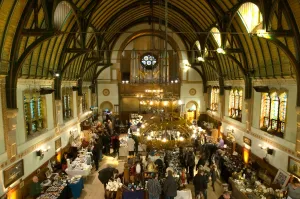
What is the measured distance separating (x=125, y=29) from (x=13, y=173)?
15353 mm

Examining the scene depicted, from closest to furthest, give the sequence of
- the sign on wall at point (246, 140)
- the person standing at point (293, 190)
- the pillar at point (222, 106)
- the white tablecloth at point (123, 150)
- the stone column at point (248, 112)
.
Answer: the person standing at point (293, 190) → the stone column at point (248, 112) → the sign on wall at point (246, 140) → the white tablecloth at point (123, 150) → the pillar at point (222, 106)

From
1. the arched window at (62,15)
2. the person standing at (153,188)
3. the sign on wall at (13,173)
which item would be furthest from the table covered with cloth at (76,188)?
the arched window at (62,15)

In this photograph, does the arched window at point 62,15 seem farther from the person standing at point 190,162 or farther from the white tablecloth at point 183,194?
the white tablecloth at point 183,194

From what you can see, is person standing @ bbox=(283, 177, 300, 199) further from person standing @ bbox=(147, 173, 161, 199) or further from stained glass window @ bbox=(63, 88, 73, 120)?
stained glass window @ bbox=(63, 88, 73, 120)

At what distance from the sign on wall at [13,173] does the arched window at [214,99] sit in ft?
44.3

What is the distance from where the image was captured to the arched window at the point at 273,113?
9.39 metres

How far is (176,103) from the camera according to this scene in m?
20.8

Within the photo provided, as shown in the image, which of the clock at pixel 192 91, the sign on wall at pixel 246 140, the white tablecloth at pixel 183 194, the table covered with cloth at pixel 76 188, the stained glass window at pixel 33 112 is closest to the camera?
the white tablecloth at pixel 183 194

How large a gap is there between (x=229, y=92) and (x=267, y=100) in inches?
176

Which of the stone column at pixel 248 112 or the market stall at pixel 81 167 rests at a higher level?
the stone column at pixel 248 112

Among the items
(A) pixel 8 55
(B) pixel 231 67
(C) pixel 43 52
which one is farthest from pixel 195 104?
(A) pixel 8 55

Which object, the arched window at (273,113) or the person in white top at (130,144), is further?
the person in white top at (130,144)

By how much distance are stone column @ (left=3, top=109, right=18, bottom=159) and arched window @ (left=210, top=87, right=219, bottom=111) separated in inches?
543

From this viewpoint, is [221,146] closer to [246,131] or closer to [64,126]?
[246,131]
